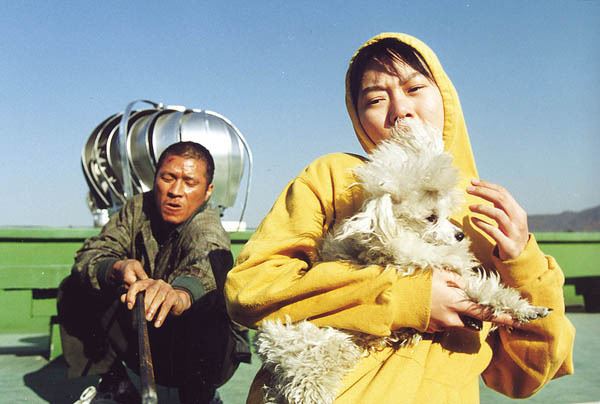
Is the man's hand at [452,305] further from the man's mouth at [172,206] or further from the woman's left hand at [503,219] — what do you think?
the man's mouth at [172,206]

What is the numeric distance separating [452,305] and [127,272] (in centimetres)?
112

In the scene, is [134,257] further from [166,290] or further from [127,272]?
[166,290]

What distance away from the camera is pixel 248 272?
110 centimetres

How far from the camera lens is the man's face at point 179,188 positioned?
2205 mm

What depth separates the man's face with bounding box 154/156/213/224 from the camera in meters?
2.21

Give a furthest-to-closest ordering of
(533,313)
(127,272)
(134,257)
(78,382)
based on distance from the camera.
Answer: (78,382) → (134,257) → (127,272) → (533,313)

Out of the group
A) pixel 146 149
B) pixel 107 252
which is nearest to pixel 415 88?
pixel 107 252

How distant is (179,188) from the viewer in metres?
2.21

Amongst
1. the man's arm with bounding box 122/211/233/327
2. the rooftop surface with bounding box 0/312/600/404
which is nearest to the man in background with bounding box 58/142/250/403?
the man's arm with bounding box 122/211/233/327

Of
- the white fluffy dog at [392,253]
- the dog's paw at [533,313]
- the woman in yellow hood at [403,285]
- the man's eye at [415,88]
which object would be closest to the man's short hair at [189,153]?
the woman in yellow hood at [403,285]

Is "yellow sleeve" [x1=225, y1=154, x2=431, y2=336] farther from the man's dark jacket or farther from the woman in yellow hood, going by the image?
the man's dark jacket

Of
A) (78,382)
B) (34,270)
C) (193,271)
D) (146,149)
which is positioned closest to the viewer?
(193,271)

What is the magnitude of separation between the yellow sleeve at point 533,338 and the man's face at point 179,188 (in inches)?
53.5

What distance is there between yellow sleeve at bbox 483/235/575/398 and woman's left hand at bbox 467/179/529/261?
0.02 m
